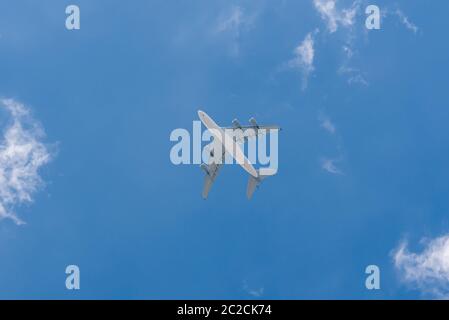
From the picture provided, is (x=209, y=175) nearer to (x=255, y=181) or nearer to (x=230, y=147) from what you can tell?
(x=255, y=181)

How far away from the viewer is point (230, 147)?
104625mm

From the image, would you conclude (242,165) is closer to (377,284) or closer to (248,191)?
(248,191)

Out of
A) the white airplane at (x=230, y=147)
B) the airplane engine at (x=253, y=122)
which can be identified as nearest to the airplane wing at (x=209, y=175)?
the white airplane at (x=230, y=147)

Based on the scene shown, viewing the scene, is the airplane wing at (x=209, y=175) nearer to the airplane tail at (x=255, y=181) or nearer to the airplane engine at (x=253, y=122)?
the airplane tail at (x=255, y=181)

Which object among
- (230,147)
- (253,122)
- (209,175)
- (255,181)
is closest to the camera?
(230,147)

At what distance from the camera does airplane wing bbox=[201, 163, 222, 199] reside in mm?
113312

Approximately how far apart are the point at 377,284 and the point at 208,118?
43644 millimetres

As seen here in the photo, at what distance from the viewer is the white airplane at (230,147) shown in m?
105

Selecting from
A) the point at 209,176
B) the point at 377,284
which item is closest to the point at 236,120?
the point at 209,176

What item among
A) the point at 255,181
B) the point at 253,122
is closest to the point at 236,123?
the point at 253,122

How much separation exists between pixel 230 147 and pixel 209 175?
11989 millimetres

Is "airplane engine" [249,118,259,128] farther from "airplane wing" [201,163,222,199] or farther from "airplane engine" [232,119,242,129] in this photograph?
"airplane wing" [201,163,222,199]

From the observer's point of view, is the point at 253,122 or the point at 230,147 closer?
the point at 230,147

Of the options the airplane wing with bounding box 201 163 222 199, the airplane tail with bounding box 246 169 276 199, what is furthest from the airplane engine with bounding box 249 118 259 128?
the airplane wing with bounding box 201 163 222 199
